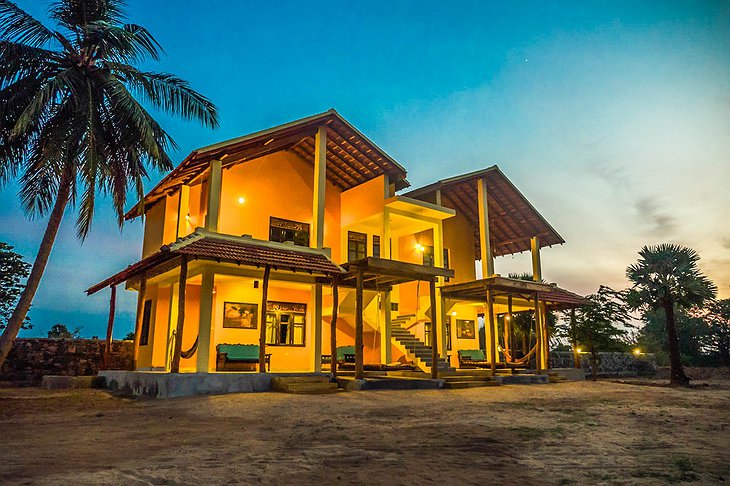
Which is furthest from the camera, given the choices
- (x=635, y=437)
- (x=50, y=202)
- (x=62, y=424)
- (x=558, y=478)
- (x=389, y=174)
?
(x=389, y=174)

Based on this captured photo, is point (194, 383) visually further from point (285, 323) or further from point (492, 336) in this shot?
point (492, 336)

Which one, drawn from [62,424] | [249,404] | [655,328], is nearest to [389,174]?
[249,404]

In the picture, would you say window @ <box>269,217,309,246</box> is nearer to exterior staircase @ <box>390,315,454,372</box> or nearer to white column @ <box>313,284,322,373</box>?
white column @ <box>313,284,322,373</box>

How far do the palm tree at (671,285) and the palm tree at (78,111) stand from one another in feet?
54.7

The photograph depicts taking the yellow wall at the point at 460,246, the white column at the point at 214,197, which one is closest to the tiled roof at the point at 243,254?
the white column at the point at 214,197

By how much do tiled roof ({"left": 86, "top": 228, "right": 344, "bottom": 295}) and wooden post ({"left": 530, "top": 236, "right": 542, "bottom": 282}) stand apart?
10.8 metres

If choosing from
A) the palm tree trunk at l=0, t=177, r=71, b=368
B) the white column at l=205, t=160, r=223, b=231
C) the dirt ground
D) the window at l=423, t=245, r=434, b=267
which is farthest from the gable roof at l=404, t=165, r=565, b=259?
the palm tree trunk at l=0, t=177, r=71, b=368

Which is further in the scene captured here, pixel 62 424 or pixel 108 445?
pixel 62 424

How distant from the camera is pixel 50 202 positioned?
43.1 ft

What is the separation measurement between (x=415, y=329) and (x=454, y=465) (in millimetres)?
15110

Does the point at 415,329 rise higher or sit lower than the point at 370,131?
lower

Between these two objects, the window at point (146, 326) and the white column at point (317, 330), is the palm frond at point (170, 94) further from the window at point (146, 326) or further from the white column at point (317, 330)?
the window at point (146, 326)

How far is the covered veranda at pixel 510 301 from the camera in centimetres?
1703

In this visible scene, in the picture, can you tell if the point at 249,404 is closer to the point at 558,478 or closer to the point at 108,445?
the point at 108,445
